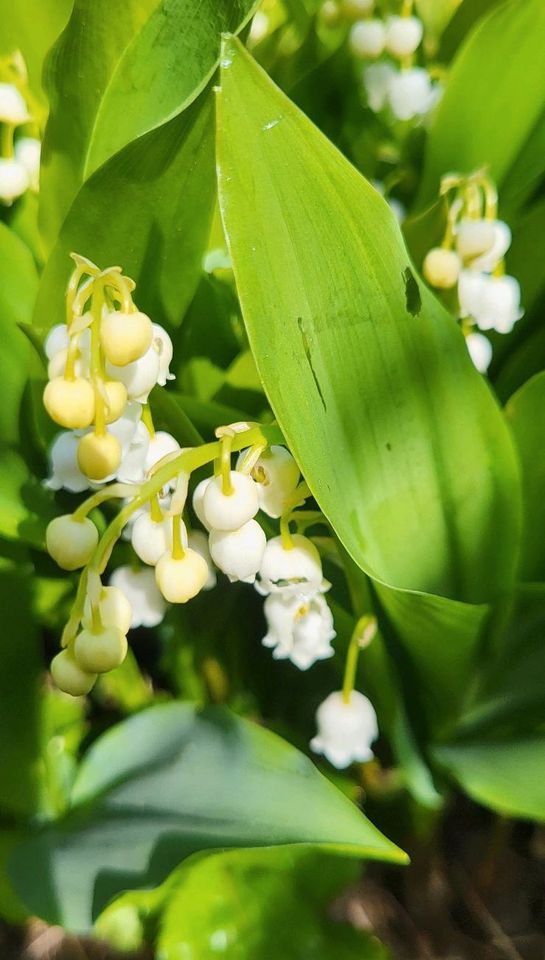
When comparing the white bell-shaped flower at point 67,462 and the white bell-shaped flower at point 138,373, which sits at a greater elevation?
the white bell-shaped flower at point 138,373

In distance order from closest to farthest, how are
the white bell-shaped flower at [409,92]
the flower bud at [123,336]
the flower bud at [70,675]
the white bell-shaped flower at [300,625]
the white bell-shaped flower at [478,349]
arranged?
the flower bud at [123,336], the flower bud at [70,675], the white bell-shaped flower at [300,625], the white bell-shaped flower at [478,349], the white bell-shaped flower at [409,92]

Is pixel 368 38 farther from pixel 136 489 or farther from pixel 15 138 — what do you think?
pixel 136 489

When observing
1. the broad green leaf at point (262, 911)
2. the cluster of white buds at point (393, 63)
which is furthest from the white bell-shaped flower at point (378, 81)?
the broad green leaf at point (262, 911)

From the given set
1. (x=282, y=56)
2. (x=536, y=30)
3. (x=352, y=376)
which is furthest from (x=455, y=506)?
(x=282, y=56)

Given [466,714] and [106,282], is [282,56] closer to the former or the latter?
[106,282]

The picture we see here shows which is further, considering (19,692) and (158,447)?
(19,692)

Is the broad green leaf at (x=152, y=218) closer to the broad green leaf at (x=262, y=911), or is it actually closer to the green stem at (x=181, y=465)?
the green stem at (x=181, y=465)

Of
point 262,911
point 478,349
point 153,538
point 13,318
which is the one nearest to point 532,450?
point 478,349

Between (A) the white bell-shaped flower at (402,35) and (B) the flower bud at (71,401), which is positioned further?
(A) the white bell-shaped flower at (402,35)
